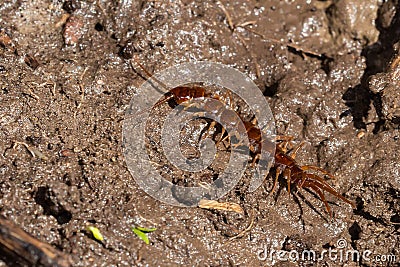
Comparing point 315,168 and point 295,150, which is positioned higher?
point 295,150

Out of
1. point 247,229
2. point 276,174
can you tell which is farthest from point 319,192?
point 247,229

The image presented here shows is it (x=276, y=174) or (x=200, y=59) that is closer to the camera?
(x=276, y=174)

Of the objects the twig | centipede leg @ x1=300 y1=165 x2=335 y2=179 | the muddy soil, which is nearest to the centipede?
centipede leg @ x1=300 y1=165 x2=335 y2=179

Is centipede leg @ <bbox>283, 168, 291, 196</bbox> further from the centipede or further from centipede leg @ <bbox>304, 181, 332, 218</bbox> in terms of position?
centipede leg @ <bbox>304, 181, 332, 218</bbox>

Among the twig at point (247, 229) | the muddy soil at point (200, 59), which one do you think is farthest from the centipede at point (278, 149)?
the twig at point (247, 229)

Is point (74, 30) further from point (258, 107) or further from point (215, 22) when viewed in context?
point (258, 107)

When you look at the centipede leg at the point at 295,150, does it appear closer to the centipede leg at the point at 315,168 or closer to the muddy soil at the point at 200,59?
the muddy soil at the point at 200,59

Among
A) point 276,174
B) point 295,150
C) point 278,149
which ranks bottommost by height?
point 276,174

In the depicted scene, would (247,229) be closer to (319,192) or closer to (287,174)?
(287,174)
